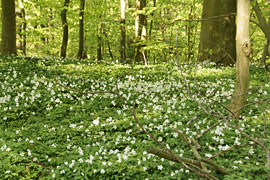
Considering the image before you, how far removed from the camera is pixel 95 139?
5.89 m

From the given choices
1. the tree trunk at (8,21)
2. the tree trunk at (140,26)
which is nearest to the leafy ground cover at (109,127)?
the tree trunk at (8,21)

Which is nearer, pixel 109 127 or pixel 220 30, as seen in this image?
pixel 109 127

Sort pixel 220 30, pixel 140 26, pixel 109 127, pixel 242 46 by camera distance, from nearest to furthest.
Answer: pixel 242 46 < pixel 109 127 < pixel 220 30 < pixel 140 26

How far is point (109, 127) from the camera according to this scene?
20.8ft

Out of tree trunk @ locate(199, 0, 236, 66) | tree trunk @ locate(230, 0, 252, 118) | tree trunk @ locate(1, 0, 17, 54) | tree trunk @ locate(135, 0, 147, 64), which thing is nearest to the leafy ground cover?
tree trunk @ locate(230, 0, 252, 118)

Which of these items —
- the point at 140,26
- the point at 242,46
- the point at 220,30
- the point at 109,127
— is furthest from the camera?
the point at 140,26

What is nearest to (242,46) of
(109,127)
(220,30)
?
(109,127)

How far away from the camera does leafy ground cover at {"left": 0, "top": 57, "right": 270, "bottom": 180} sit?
14.8ft

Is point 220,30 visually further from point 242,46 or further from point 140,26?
point 242,46

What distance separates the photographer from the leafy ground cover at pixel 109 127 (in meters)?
4.51

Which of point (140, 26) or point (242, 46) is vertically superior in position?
point (140, 26)

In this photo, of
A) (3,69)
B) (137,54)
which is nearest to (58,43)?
(137,54)

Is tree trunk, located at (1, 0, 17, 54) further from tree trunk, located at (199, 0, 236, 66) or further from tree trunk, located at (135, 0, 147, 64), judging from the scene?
tree trunk, located at (199, 0, 236, 66)

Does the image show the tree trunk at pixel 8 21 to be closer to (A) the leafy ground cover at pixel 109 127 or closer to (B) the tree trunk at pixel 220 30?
(A) the leafy ground cover at pixel 109 127
